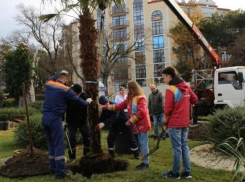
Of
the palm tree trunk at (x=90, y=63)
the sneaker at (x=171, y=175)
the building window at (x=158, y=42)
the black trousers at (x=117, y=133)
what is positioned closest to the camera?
the sneaker at (x=171, y=175)

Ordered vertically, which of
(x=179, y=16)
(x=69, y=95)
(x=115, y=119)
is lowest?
(x=115, y=119)

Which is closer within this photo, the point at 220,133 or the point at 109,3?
the point at 109,3

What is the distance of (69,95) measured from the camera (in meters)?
5.90

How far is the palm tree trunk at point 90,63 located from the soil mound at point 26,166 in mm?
1093

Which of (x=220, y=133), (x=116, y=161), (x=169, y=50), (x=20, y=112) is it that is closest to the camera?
(x=116, y=161)

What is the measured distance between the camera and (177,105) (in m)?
5.37

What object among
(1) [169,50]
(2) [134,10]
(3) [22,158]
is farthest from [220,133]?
(2) [134,10]

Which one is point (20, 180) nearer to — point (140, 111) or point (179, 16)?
point (140, 111)

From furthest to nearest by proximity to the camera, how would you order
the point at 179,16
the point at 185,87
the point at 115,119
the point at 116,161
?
1. the point at 179,16
2. the point at 115,119
3. the point at 116,161
4. the point at 185,87

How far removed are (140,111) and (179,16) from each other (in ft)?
33.8

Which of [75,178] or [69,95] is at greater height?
[69,95]

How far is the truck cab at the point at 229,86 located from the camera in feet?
45.1

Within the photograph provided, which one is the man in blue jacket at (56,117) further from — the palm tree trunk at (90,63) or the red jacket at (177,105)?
the red jacket at (177,105)

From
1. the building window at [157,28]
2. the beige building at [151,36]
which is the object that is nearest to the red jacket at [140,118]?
the beige building at [151,36]
